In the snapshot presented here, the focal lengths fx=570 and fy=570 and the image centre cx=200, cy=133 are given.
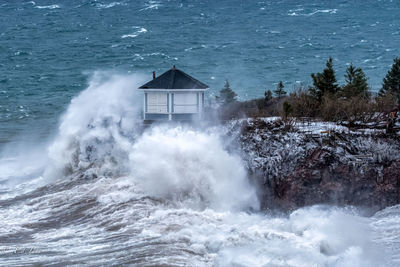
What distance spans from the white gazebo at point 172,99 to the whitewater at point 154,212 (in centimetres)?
86

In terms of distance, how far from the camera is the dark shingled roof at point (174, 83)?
26453 millimetres

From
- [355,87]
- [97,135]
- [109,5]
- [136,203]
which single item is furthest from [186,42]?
[136,203]

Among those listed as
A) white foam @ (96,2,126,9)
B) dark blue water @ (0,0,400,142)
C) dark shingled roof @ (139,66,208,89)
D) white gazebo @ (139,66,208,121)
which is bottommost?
white gazebo @ (139,66,208,121)

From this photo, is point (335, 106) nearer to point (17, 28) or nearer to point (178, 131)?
point (178, 131)

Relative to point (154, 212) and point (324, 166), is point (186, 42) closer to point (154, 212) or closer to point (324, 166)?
point (324, 166)

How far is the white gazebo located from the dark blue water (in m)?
23.5

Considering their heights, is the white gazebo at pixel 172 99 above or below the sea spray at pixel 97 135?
above

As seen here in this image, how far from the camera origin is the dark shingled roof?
86.8 feet

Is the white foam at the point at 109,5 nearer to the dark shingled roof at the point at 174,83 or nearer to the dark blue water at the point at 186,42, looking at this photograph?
the dark blue water at the point at 186,42

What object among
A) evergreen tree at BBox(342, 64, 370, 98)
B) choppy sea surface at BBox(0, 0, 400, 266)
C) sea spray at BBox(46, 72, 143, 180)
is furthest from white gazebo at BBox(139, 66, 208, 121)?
evergreen tree at BBox(342, 64, 370, 98)

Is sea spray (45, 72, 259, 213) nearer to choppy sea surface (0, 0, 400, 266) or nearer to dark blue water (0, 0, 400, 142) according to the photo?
choppy sea surface (0, 0, 400, 266)

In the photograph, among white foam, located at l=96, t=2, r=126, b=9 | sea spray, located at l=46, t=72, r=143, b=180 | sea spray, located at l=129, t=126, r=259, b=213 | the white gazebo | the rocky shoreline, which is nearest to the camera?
the rocky shoreline

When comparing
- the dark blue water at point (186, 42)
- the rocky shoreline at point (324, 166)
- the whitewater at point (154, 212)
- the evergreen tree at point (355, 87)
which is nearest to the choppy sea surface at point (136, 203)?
the whitewater at point (154, 212)

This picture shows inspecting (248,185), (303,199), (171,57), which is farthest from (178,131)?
(171,57)
